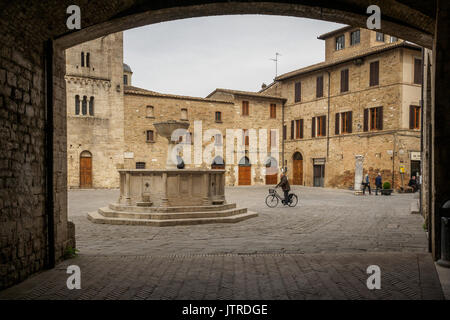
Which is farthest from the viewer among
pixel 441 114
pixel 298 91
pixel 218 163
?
pixel 298 91

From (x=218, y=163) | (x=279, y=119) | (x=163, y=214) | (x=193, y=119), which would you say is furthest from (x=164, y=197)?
(x=279, y=119)

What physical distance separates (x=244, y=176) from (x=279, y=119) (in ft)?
19.8

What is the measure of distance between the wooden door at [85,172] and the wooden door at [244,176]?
12093 millimetres

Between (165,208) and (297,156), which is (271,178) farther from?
(165,208)

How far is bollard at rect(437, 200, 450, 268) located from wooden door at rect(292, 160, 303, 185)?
25.9 m

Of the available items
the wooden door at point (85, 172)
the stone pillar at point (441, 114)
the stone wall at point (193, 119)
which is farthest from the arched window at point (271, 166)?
the stone pillar at point (441, 114)

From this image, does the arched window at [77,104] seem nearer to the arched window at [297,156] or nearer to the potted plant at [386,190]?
the arched window at [297,156]

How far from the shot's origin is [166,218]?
379 inches

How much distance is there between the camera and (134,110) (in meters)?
27.9

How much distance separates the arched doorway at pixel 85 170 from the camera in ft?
86.2

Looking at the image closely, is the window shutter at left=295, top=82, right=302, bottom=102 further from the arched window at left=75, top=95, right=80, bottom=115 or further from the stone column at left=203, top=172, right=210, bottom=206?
the stone column at left=203, top=172, right=210, bottom=206

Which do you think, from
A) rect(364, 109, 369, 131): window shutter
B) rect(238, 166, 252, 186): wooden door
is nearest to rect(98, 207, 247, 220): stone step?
rect(364, 109, 369, 131): window shutter

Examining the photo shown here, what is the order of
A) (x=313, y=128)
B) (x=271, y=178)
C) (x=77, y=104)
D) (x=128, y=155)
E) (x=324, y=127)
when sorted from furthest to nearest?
1. (x=271, y=178)
2. (x=313, y=128)
3. (x=324, y=127)
4. (x=128, y=155)
5. (x=77, y=104)

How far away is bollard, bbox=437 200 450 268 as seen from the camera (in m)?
4.97
